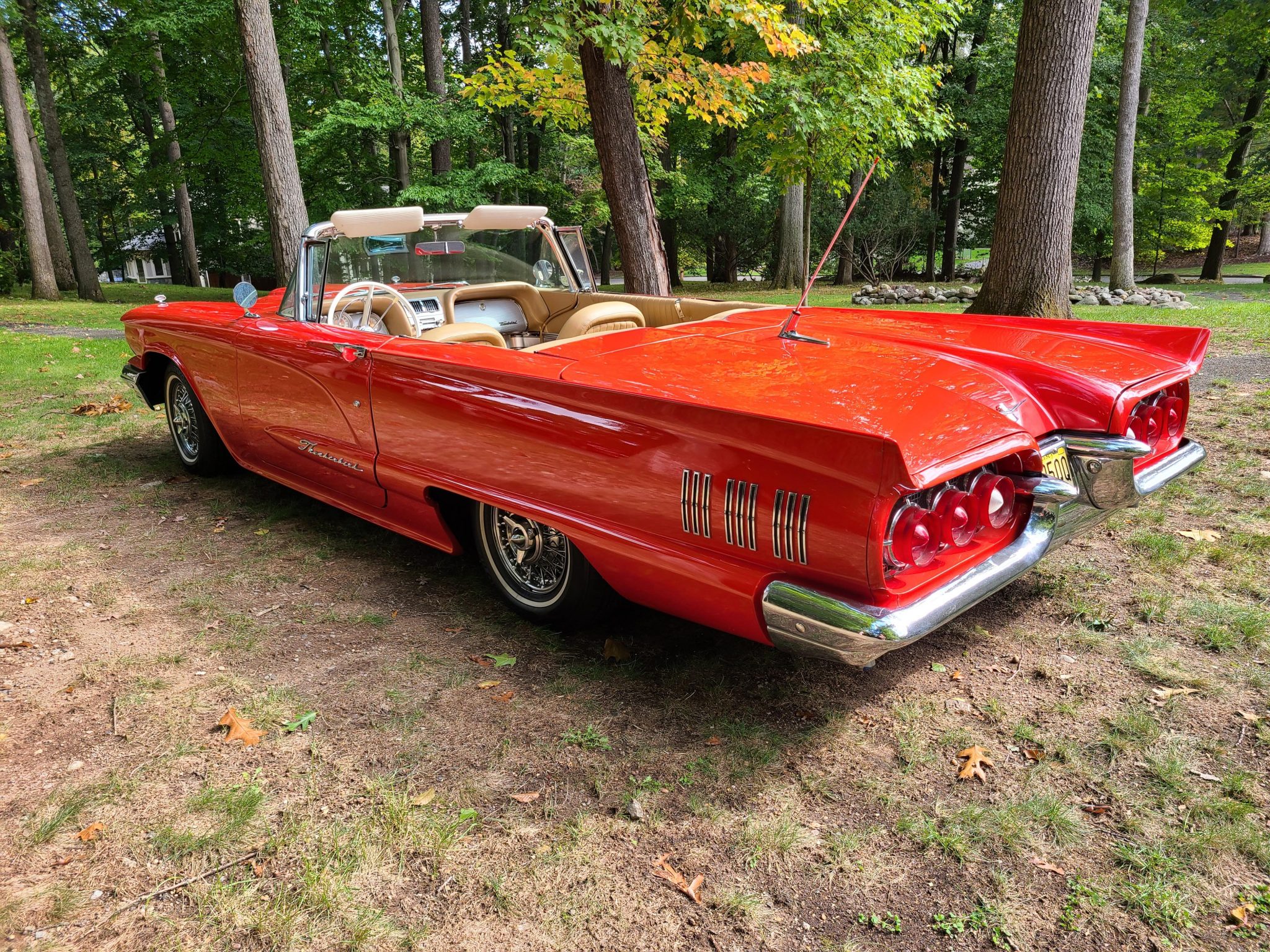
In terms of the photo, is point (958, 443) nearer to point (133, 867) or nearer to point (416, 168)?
point (133, 867)

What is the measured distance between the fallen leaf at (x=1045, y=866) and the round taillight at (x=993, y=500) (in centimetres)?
85

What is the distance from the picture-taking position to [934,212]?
1008 inches

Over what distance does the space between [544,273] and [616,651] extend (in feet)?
8.00

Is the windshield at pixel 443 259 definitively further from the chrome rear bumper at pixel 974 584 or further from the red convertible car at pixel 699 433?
the chrome rear bumper at pixel 974 584

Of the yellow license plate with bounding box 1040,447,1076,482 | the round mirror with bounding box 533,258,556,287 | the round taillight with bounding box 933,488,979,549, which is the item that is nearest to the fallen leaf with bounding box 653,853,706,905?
the round taillight with bounding box 933,488,979,549

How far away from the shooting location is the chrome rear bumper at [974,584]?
197 cm

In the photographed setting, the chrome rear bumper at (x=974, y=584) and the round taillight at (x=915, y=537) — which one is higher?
the round taillight at (x=915, y=537)

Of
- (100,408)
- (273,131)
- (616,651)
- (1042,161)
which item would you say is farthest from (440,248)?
(273,131)

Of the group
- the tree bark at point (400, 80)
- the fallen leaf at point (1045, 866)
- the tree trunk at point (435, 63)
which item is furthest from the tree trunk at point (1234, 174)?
the fallen leaf at point (1045, 866)

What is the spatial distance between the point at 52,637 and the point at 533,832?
2203 millimetres

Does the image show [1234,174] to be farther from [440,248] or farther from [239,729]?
[239,729]

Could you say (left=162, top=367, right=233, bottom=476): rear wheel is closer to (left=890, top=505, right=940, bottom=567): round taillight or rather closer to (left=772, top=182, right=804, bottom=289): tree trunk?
(left=890, top=505, right=940, bottom=567): round taillight

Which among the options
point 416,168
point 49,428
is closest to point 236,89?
point 416,168

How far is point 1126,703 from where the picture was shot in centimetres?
253
